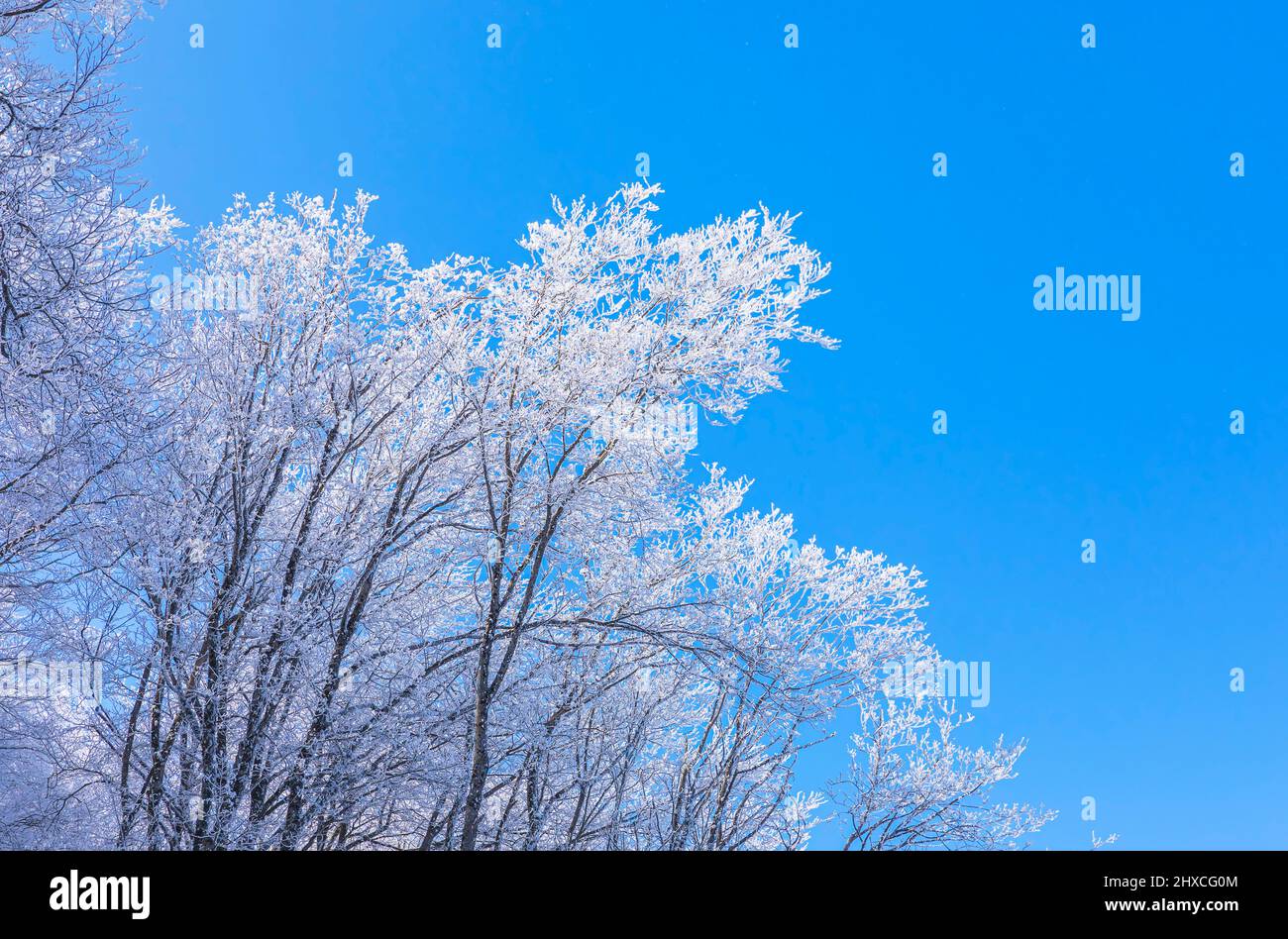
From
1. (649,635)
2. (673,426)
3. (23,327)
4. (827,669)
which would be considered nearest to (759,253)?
(673,426)

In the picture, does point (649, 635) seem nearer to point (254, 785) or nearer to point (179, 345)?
point (254, 785)

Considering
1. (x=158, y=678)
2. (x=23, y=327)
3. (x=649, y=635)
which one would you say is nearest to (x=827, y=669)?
(x=649, y=635)

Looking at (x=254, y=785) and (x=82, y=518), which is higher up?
(x=82, y=518)

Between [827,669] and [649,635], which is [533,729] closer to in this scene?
[649,635]

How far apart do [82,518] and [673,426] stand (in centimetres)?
598

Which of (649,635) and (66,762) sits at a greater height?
(649,635)

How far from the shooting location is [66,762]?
1041 cm

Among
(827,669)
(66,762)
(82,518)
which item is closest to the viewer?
(82,518)

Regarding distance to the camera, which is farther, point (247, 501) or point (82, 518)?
point (247, 501)
